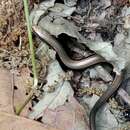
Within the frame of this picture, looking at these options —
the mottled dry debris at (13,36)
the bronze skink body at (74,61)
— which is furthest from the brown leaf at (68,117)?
the mottled dry debris at (13,36)

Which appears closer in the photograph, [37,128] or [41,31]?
[37,128]

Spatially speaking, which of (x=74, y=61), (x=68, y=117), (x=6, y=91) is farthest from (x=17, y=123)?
(x=74, y=61)

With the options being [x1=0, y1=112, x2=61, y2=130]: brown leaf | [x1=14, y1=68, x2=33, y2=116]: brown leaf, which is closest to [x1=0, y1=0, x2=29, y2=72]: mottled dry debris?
[x1=14, y1=68, x2=33, y2=116]: brown leaf

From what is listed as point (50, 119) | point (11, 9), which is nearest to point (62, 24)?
point (11, 9)

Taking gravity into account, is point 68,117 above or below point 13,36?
below

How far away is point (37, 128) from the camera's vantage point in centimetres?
286

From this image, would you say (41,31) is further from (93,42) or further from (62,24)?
(93,42)

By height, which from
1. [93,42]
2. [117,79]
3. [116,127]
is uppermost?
[93,42]

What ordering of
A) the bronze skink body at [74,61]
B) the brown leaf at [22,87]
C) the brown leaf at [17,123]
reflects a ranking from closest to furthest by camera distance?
the brown leaf at [17,123]
the brown leaf at [22,87]
the bronze skink body at [74,61]

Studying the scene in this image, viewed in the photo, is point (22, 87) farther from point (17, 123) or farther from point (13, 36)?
point (13, 36)

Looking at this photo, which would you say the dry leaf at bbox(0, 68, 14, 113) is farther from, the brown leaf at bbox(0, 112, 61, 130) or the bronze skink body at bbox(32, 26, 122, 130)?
the bronze skink body at bbox(32, 26, 122, 130)

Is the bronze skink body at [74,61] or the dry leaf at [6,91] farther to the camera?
the bronze skink body at [74,61]

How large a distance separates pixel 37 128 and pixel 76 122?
0.28 meters

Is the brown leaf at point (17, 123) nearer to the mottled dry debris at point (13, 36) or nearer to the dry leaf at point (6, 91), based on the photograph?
the dry leaf at point (6, 91)
